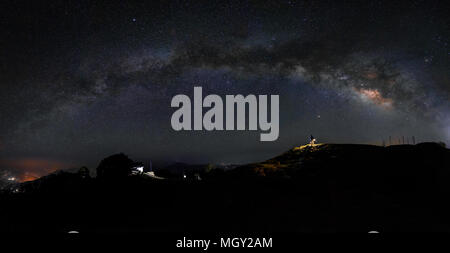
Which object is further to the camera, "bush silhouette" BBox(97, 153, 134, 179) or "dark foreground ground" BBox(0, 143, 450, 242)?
"bush silhouette" BBox(97, 153, 134, 179)

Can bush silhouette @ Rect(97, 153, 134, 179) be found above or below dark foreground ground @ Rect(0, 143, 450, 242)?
above

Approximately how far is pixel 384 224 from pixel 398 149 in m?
44.5

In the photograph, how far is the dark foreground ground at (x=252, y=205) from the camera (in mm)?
21156

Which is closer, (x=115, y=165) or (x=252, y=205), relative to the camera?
(x=252, y=205)

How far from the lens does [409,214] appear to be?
25828 millimetres

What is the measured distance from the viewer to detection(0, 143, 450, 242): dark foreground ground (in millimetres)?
21156

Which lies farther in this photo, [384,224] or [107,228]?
[384,224]

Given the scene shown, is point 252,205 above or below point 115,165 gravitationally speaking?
below

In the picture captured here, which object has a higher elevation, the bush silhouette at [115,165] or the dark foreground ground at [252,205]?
the bush silhouette at [115,165]

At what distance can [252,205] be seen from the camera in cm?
2645

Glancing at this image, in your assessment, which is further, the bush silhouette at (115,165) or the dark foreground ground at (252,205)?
the bush silhouette at (115,165)
